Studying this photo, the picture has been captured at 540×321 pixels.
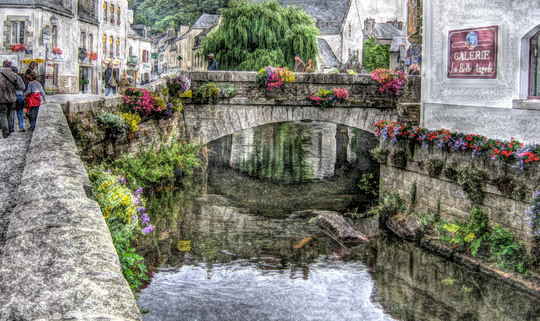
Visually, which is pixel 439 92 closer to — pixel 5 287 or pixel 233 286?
pixel 233 286

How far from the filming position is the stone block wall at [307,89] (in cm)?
1636

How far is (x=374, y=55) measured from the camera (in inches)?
2218

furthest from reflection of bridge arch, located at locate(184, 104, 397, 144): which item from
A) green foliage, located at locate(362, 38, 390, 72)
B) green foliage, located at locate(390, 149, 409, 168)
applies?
green foliage, located at locate(362, 38, 390, 72)

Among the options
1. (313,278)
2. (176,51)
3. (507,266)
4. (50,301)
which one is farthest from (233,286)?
(176,51)

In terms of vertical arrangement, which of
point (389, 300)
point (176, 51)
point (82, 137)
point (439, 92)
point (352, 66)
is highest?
point (176, 51)

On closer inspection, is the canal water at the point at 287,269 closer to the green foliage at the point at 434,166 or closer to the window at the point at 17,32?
the green foliage at the point at 434,166

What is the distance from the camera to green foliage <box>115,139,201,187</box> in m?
14.1

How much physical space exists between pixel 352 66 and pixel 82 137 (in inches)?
1452

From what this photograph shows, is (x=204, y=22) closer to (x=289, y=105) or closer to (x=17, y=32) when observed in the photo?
(x=17, y=32)

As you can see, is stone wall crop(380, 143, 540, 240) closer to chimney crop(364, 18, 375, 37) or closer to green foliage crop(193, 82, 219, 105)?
green foliage crop(193, 82, 219, 105)

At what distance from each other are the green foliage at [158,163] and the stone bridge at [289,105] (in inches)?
33.9

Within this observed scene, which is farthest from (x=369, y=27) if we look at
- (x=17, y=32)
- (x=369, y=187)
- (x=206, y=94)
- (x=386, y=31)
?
(x=206, y=94)

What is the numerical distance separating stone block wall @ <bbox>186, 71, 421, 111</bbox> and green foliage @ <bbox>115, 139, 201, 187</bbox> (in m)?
1.84

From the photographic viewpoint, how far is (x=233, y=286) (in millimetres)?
8891
